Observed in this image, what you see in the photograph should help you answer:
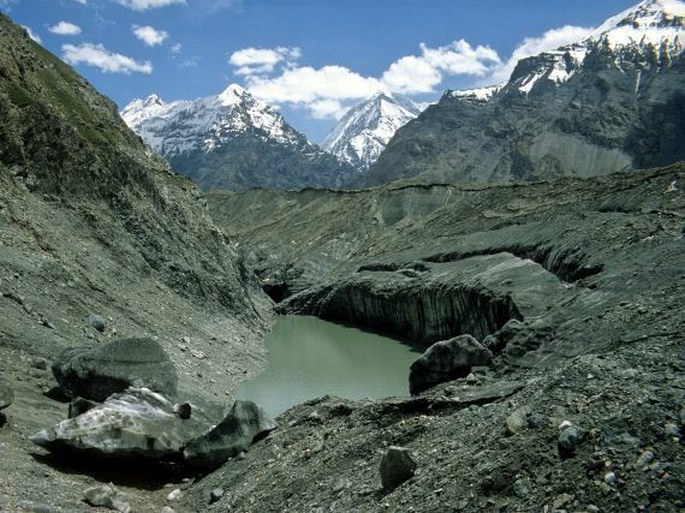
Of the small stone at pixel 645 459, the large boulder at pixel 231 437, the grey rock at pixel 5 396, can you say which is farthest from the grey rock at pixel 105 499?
the small stone at pixel 645 459

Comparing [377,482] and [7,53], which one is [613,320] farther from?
[7,53]

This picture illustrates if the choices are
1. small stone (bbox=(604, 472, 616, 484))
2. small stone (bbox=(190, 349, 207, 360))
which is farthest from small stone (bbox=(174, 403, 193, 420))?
small stone (bbox=(190, 349, 207, 360))

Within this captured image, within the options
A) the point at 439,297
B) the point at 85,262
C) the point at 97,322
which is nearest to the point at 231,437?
the point at 97,322

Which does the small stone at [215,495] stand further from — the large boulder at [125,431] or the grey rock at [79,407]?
the grey rock at [79,407]

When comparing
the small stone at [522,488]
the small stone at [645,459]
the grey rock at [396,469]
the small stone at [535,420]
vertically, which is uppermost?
the small stone at [535,420]

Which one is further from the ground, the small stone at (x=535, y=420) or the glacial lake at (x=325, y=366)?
the small stone at (x=535, y=420)

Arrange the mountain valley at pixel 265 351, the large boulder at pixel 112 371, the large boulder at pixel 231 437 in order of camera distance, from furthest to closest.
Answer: the large boulder at pixel 112 371
the large boulder at pixel 231 437
the mountain valley at pixel 265 351

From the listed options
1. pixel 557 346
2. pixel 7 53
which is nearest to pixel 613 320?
pixel 557 346

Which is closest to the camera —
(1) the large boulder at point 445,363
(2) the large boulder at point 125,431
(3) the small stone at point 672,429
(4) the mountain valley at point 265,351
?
(3) the small stone at point 672,429
